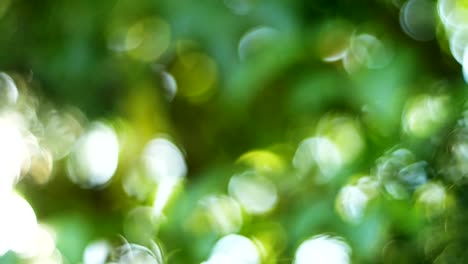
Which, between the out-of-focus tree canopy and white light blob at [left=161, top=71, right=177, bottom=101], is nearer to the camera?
the out-of-focus tree canopy

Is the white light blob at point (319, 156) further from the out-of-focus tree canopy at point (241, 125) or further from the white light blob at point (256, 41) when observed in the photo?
the white light blob at point (256, 41)

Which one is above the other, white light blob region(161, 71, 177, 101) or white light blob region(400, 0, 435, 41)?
white light blob region(161, 71, 177, 101)

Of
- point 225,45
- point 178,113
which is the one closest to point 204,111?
point 178,113

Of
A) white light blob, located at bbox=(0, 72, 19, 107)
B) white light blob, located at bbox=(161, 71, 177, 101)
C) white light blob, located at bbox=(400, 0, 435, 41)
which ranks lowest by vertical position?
white light blob, located at bbox=(400, 0, 435, 41)

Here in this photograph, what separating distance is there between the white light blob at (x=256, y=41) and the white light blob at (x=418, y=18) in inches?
6.1

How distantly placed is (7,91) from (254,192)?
0.35 metres

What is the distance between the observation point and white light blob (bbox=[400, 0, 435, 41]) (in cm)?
64

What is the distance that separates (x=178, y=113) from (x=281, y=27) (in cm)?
26

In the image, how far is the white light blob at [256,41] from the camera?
581 millimetres

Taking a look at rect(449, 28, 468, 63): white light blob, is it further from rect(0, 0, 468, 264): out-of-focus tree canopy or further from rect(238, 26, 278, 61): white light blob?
rect(238, 26, 278, 61): white light blob

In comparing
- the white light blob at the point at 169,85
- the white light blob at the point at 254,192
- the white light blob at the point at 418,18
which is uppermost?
the white light blob at the point at 169,85

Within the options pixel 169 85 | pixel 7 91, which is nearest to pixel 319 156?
pixel 169 85

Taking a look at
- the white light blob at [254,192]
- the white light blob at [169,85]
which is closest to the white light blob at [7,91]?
the white light blob at [169,85]

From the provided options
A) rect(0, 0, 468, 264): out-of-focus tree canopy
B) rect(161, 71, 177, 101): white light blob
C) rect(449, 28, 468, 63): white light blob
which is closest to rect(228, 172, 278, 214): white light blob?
rect(0, 0, 468, 264): out-of-focus tree canopy
